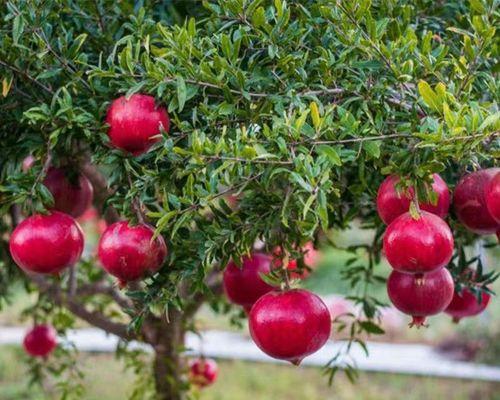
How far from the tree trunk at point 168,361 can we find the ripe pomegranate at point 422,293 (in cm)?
111

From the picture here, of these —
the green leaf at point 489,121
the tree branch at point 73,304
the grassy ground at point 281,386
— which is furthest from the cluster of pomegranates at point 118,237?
the grassy ground at point 281,386

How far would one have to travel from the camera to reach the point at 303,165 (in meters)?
1.11

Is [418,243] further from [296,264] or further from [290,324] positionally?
[296,264]

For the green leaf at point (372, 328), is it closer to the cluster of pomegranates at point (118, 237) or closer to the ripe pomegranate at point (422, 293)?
the ripe pomegranate at point (422, 293)

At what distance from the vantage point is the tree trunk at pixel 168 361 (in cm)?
252

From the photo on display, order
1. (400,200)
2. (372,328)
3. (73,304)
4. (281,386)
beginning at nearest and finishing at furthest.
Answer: (400,200)
(372,328)
(73,304)
(281,386)

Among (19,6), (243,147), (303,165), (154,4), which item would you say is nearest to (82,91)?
(19,6)

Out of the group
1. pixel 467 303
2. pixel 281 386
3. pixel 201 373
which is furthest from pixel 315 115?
pixel 281 386

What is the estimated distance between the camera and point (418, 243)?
1.19 metres

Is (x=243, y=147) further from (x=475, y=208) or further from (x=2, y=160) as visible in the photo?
(x=2, y=160)

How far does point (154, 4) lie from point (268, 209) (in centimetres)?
59

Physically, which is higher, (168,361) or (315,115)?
(315,115)

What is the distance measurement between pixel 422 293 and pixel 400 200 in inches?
8.9

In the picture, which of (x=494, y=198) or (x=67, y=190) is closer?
(x=494, y=198)
